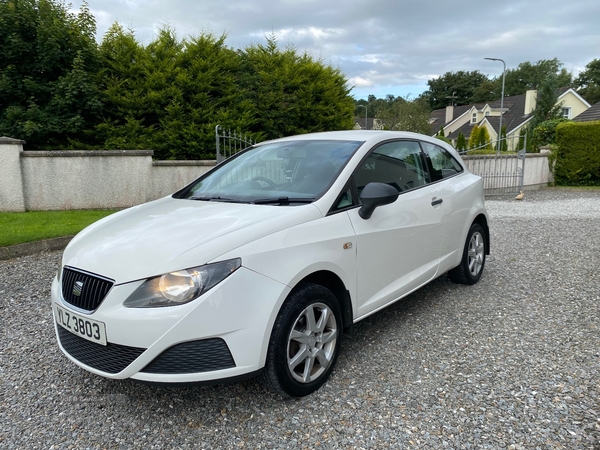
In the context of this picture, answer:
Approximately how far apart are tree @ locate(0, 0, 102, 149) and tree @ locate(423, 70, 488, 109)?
81.9 metres

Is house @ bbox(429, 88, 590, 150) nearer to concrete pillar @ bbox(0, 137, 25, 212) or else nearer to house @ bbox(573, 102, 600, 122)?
house @ bbox(573, 102, 600, 122)

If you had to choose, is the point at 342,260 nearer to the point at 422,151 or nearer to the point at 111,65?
the point at 422,151

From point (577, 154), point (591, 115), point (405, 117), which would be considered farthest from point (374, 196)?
point (405, 117)

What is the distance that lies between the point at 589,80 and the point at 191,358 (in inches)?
3598

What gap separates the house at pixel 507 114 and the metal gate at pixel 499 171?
2143 centimetres

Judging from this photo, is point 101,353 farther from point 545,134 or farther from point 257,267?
point 545,134

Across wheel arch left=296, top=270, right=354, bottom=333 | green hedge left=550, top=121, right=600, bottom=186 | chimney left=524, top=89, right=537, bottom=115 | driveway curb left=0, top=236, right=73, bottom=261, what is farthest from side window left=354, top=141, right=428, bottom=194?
chimney left=524, top=89, right=537, bottom=115

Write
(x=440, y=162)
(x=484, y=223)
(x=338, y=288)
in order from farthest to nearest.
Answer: (x=484, y=223) → (x=440, y=162) → (x=338, y=288)

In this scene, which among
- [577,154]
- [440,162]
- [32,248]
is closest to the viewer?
[440,162]

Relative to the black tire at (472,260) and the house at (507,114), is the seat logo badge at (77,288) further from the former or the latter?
the house at (507,114)

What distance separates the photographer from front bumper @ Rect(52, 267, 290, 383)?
2277mm

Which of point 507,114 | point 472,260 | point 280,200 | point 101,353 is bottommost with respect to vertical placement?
point 472,260

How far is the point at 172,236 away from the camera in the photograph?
2.63m

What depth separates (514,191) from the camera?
14.3 meters
